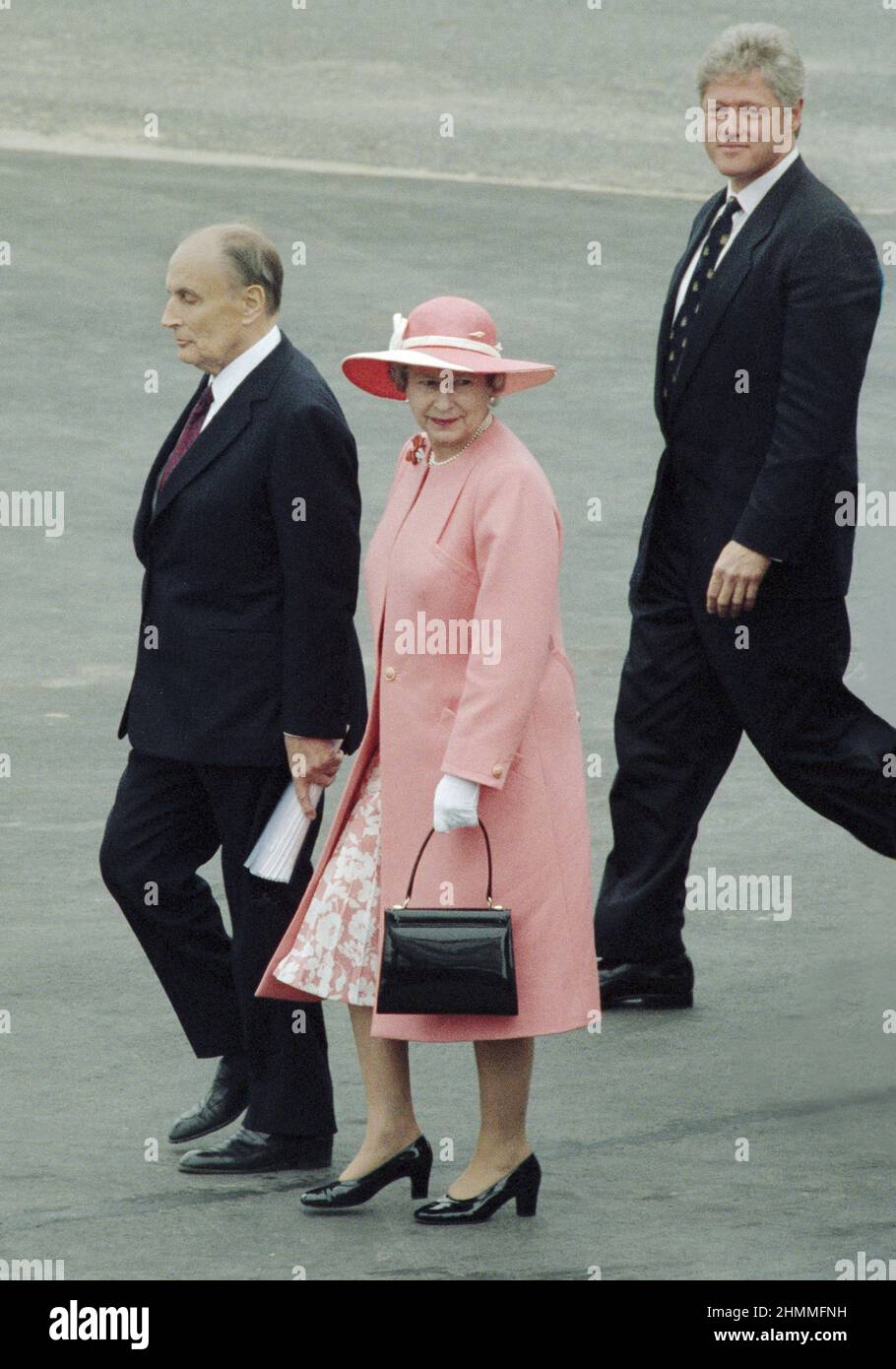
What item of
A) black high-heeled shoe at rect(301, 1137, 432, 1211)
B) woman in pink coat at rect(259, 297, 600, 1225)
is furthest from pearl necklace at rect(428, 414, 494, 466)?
black high-heeled shoe at rect(301, 1137, 432, 1211)

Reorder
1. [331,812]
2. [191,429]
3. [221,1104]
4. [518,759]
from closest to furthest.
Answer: [518,759]
[191,429]
[221,1104]
[331,812]

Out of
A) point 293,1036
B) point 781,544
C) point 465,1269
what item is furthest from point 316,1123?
point 781,544

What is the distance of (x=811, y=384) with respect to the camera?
6012 mm

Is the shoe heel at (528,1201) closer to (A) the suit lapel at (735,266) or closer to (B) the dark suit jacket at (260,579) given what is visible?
(B) the dark suit jacket at (260,579)

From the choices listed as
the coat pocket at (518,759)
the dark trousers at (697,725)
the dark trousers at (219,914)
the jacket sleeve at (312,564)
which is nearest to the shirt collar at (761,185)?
the dark trousers at (697,725)

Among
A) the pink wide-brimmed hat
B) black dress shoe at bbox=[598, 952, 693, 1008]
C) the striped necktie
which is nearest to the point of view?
the pink wide-brimmed hat

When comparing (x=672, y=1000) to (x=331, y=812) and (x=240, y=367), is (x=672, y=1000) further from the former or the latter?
(x=240, y=367)

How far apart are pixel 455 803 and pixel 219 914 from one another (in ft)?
2.91

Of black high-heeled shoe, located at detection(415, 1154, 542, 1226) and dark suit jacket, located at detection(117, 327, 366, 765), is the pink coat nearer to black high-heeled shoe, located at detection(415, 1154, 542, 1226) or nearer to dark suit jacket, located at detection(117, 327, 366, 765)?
dark suit jacket, located at detection(117, 327, 366, 765)

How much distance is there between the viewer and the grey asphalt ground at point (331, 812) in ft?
17.4

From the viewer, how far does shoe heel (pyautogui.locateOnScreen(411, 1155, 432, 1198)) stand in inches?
215

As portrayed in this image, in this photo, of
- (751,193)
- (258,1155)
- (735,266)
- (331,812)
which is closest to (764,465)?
(735,266)

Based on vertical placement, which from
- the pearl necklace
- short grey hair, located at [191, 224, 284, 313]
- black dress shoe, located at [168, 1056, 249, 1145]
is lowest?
black dress shoe, located at [168, 1056, 249, 1145]

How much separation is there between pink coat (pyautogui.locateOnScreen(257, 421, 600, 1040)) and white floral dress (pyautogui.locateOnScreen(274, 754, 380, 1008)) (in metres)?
0.07
